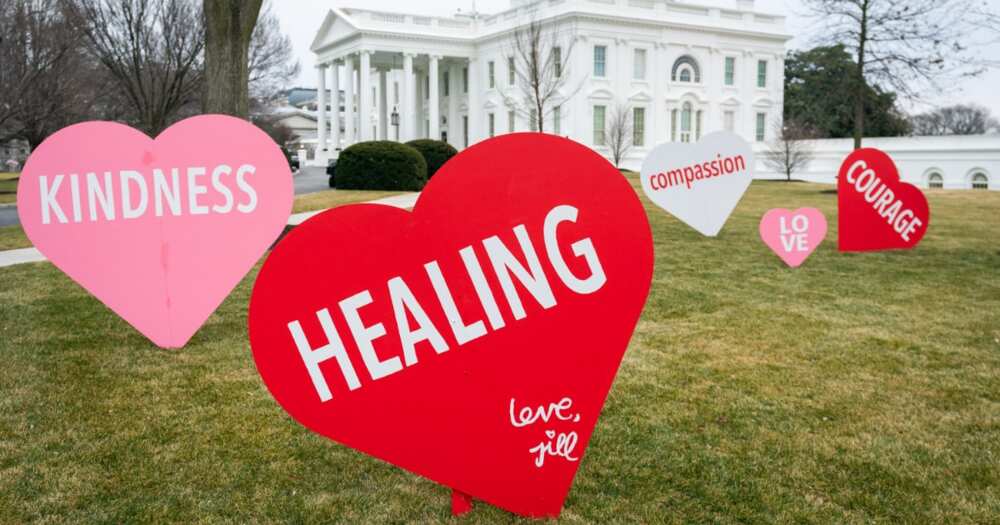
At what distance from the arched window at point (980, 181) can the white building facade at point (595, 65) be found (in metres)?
15.8

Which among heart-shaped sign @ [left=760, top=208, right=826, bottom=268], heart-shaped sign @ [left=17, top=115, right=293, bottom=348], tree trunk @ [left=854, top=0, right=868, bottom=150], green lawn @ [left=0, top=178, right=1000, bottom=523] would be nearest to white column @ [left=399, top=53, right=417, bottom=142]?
tree trunk @ [left=854, top=0, right=868, bottom=150]

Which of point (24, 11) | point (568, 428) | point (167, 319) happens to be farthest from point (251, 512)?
point (24, 11)

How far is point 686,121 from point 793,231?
49.1 metres

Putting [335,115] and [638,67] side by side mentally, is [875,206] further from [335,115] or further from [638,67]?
[335,115]

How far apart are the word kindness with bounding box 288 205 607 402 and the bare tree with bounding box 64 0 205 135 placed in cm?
3024

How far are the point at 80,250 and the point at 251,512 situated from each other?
2991 mm

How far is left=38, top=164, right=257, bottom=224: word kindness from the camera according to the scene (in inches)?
216

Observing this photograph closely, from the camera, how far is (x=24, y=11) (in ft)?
92.0

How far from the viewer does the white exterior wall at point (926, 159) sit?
46781 millimetres

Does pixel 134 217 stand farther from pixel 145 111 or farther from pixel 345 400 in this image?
pixel 145 111

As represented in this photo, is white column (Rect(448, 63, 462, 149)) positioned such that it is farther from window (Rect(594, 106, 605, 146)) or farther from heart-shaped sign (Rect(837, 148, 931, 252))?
heart-shaped sign (Rect(837, 148, 931, 252))

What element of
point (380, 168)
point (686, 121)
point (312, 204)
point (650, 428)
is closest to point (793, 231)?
point (650, 428)

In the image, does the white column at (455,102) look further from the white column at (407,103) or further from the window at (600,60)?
the window at (600,60)

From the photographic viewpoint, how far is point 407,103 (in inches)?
2392
